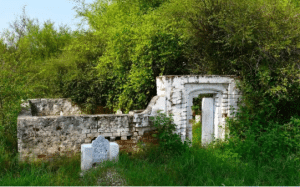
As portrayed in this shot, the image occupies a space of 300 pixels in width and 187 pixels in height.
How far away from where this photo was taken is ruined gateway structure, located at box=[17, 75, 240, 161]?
670 centimetres

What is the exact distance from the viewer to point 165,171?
6043 mm

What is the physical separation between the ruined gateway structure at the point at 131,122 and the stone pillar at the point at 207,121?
33 millimetres

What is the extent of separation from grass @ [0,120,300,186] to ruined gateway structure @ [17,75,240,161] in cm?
43

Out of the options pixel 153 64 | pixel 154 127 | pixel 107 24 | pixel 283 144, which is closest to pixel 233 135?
pixel 283 144

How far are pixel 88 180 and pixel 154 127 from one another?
8.64ft

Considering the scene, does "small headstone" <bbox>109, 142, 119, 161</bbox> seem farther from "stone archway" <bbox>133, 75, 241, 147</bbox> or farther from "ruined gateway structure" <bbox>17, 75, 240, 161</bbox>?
"stone archway" <bbox>133, 75, 241, 147</bbox>

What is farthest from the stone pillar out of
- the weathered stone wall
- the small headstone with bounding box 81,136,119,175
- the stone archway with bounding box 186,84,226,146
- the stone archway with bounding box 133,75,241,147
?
the small headstone with bounding box 81,136,119,175

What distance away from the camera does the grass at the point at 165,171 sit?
5.69 metres

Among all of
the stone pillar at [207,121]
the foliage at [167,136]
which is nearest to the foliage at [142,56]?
the stone pillar at [207,121]

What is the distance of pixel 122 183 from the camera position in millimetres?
5445

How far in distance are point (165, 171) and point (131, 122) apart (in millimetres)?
1906

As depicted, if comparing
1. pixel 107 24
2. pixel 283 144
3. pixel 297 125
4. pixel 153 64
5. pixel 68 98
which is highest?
pixel 107 24

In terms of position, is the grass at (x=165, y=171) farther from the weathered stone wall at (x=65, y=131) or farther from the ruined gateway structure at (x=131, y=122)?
the ruined gateway structure at (x=131, y=122)

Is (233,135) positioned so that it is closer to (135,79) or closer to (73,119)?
(135,79)
